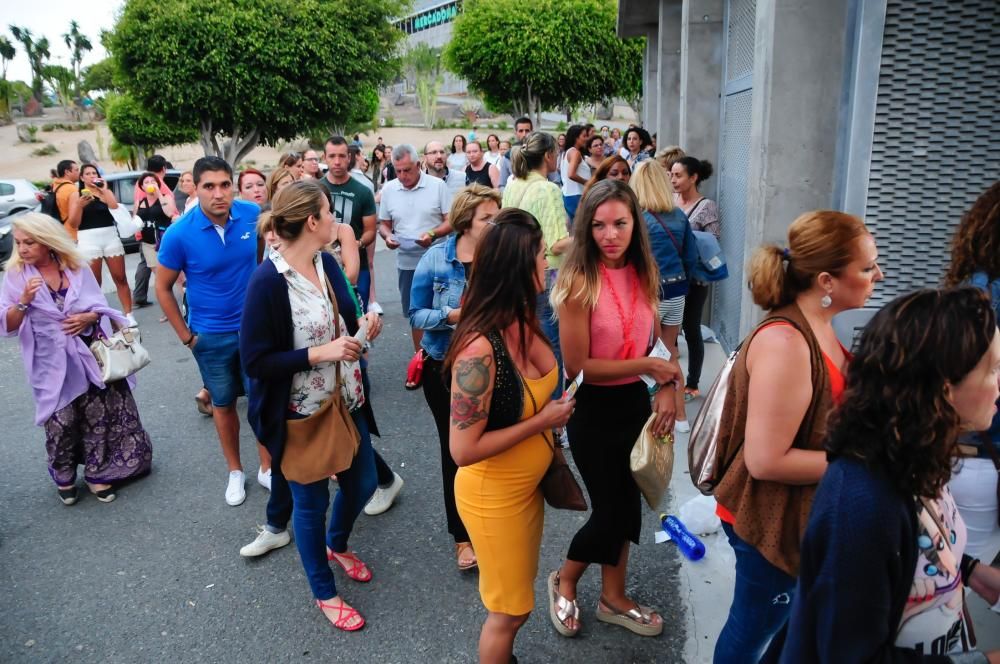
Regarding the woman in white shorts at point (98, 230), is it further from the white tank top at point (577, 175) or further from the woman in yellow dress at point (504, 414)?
the woman in yellow dress at point (504, 414)

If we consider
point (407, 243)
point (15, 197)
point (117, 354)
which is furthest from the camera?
point (15, 197)

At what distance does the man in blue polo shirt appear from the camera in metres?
4.30

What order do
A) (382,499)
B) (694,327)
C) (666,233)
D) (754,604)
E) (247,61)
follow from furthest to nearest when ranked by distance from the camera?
(247,61)
(694,327)
(666,233)
(382,499)
(754,604)

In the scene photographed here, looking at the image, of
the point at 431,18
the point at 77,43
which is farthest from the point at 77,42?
the point at 431,18

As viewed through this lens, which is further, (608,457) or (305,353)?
(305,353)

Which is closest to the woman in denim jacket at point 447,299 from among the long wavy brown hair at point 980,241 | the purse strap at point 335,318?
the purse strap at point 335,318

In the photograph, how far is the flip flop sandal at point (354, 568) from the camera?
3615mm

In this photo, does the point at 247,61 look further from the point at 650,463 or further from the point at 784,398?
the point at 784,398

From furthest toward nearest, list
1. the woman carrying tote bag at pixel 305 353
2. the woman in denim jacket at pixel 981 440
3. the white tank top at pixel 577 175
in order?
the white tank top at pixel 577 175 < the woman carrying tote bag at pixel 305 353 < the woman in denim jacket at pixel 981 440

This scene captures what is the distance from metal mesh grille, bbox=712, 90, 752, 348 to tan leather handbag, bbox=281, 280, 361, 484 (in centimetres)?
370

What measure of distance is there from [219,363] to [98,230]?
16.4ft

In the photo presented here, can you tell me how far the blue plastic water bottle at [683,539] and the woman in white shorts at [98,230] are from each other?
6.92 metres

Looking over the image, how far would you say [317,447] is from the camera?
10.3 feet

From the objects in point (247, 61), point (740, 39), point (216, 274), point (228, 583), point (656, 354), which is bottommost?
point (228, 583)
